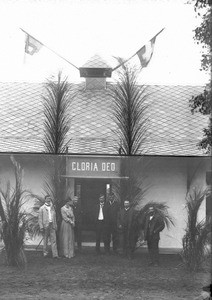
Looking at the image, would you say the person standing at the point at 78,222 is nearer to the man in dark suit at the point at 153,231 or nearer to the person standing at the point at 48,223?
the person standing at the point at 48,223

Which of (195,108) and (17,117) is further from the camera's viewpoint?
(17,117)

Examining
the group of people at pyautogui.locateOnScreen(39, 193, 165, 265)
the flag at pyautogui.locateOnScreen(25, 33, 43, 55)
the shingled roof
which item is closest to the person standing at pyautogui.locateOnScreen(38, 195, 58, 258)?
the group of people at pyautogui.locateOnScreen(39, 193, 165, 265)

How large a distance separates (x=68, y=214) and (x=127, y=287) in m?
0.63

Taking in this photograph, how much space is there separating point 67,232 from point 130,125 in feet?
2.73

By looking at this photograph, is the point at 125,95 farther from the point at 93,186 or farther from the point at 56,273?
the point at 56,273

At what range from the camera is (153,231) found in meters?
4.23

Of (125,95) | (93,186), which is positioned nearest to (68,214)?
(93,186)

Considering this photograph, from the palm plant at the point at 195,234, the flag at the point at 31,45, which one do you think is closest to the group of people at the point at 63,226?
the palm plant at the point at 195,234

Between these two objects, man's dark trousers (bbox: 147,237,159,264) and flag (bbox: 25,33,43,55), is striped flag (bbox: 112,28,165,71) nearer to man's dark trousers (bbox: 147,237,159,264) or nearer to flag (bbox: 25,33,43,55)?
flag (bbox: 25,33,43,55)

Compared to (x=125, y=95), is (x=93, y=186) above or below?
below

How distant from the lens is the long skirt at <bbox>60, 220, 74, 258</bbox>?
167 inches

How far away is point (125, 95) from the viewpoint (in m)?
4.14

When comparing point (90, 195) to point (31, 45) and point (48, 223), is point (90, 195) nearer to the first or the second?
point (48, 223)

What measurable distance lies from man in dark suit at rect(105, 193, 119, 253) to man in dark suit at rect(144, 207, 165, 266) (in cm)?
21
